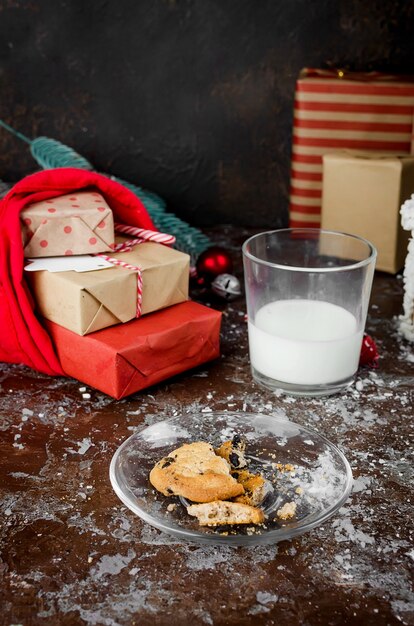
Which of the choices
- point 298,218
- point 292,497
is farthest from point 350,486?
point 298,218

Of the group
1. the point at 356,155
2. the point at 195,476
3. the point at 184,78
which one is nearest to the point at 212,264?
the point at 356,155

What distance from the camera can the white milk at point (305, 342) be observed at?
869 mm

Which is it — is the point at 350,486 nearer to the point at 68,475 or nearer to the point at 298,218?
the point at 68,475

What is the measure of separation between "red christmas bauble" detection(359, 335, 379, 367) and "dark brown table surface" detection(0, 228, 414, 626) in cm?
4

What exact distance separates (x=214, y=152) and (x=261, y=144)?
0.09 m

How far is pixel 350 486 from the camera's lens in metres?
0.71

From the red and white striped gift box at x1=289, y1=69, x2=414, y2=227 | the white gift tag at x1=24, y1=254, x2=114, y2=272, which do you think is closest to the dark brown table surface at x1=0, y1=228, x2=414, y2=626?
the white gift tag at x1=24, y1=254, x2=114, y2=272

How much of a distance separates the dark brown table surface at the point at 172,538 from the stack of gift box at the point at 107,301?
38mm

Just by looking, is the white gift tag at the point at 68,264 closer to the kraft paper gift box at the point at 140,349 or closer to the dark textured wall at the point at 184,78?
the kraft paper gift box at the point at 140,349

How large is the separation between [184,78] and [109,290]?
645 millimetres

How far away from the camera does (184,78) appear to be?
1.39 m

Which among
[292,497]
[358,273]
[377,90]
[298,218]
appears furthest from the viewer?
[298,218]

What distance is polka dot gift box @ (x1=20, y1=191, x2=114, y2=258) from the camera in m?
0.92

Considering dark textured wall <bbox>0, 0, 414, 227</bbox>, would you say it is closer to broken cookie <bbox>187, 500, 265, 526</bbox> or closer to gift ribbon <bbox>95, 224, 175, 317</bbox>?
gift ribbon <bbox>95, 224, 175, 317</bbox>
